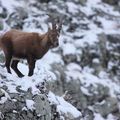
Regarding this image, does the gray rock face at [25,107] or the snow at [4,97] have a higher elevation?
the snow at [4,97]

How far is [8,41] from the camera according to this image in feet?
33.0

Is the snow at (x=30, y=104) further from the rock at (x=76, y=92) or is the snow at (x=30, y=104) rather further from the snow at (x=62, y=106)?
the rock at (x=76, y=92)

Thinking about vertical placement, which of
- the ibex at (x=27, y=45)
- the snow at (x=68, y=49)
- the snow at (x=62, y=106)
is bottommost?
the snow at (x=68, y=49)

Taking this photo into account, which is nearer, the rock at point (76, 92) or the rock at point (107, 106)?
the rock at point (76, 92)

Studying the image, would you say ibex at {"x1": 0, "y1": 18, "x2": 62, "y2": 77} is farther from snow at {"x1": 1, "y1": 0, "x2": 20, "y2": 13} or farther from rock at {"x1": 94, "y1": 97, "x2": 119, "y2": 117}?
snow at {"x1": 1, "y1": 0, "x2": 20, "y2": 13}

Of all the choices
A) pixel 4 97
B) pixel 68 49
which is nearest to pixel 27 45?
pixel 4 97

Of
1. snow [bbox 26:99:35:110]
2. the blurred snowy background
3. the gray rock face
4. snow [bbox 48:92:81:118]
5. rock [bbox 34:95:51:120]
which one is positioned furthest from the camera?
the blurred snowy background

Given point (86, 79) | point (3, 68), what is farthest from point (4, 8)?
point (3, 68)

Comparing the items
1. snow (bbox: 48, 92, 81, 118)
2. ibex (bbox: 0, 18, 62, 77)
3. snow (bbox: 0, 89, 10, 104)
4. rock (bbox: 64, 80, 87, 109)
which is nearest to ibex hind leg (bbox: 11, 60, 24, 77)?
ibex (bbox: 0, 18, 62, 77)

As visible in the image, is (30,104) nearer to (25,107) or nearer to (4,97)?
(25,107)

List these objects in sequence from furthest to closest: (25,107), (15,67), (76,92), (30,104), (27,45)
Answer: (76,92) → (15,67) → (27,45) → (30,104) → (25,107)

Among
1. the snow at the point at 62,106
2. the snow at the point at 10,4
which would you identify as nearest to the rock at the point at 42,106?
the snow at the point at 62,106

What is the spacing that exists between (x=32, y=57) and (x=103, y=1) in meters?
14.0

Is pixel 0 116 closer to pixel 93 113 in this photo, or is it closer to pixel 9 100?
pixel 9 100
